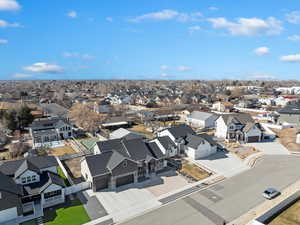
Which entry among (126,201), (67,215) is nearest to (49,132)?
(67,215)

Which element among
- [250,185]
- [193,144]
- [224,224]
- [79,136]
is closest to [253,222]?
[224,224]

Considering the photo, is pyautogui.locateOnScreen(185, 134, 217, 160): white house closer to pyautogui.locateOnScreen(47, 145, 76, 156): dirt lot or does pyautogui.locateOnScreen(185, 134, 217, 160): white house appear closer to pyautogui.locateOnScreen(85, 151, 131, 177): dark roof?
pyautogui.locateOnScreen(85, 151, 131, 177): dark roof

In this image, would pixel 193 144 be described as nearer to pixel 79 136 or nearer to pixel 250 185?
pixel 250 185

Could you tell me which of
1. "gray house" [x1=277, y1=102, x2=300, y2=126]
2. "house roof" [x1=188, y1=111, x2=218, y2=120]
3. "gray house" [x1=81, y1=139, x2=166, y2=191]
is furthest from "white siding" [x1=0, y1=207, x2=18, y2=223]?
"gray house" [x1=277, y1=102, x2=300, y2=126]

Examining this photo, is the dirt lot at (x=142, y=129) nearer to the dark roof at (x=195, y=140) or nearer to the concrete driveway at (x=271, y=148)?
the dark roof at (x=195, y=140)

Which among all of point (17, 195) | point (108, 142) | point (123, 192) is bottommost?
point (123, 192)

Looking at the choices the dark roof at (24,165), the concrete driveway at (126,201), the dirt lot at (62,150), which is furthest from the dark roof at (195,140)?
the dirt lot at (62,150)
